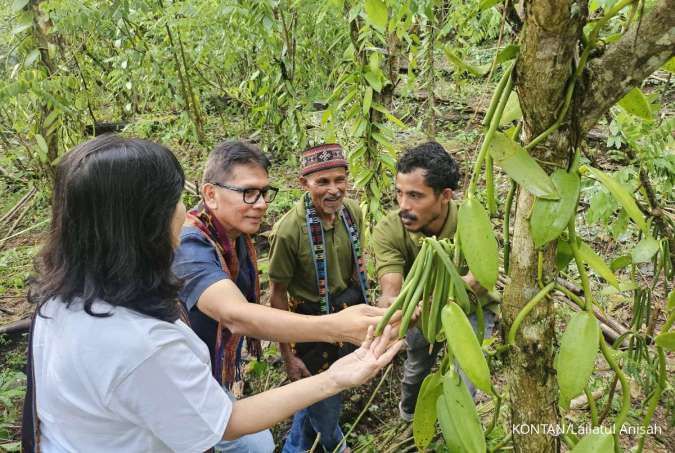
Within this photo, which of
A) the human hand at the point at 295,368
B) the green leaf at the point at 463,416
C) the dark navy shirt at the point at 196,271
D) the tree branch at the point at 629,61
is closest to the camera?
the tree branch at the point at 629,61

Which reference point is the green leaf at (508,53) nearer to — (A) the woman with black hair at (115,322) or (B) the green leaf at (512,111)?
(B) the green leaf at (512,111)

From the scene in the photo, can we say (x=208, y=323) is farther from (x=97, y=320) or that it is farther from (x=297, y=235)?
(x=97, y=320)

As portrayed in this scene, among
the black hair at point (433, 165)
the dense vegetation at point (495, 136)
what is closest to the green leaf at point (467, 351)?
the dense vegetation at point (495, 136)

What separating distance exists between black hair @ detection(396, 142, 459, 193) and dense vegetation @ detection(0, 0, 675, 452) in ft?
0.72

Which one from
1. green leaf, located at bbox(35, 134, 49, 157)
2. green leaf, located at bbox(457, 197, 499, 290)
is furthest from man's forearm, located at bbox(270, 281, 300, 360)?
green leaf, located at bbox(35, 134, 49, 157)

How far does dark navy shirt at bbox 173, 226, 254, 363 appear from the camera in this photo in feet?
4.44

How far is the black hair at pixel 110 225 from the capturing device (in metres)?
0.87

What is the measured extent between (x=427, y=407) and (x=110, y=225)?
0.61 meters

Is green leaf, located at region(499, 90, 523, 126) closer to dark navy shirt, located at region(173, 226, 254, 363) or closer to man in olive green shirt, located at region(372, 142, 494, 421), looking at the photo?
dark navy shirt, located at region(173, 226, 254, 363)

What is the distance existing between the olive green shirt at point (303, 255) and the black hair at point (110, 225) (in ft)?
3.01

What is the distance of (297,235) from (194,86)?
101 inches

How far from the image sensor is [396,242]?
6.11 feet

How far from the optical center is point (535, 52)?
62cm

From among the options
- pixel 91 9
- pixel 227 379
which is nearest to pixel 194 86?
pixel 91 9
